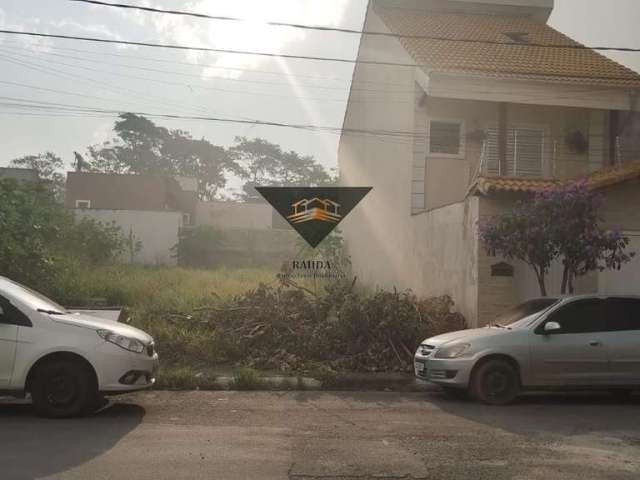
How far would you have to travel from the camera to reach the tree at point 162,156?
2386 inches

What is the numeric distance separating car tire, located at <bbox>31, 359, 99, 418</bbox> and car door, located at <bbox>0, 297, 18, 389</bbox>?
10.7 inches

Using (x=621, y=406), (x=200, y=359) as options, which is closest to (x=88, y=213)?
(x=200, y=359)

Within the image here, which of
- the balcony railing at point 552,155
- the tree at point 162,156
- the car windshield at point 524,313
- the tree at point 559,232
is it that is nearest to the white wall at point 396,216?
the tree at point 559,232

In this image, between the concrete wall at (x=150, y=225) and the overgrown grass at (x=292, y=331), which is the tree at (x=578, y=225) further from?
the concrete wall at (x=150, y=225)

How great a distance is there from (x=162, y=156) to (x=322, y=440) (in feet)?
195

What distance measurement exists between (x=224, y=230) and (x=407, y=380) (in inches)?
1200

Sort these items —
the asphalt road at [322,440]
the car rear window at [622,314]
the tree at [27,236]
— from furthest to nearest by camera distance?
the tree at [27,236], the car rear window at [622,314], the asphalt road at [322,440]

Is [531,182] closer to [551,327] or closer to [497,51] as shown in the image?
[551,327]

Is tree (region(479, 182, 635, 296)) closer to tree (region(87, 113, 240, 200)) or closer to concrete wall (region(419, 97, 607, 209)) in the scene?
concrete wall (region(419, 97, 607, 209))

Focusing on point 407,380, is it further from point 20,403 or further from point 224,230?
point 224,230

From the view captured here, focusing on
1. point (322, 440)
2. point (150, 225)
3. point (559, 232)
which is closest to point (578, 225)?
point (559, 232)

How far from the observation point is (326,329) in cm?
1137

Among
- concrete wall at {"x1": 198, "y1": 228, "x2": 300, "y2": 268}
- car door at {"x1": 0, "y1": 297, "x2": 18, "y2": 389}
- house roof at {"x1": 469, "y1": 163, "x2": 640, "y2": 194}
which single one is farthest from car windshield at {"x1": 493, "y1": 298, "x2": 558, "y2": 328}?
concrete wall at {"x1": 198, "y1": 228, "x2": 300, "y2": 268}

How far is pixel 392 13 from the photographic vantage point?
20234 mm
